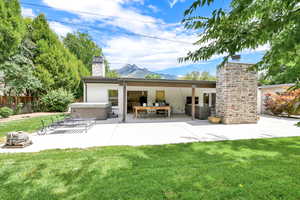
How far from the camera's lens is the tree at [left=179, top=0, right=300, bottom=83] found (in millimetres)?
1282

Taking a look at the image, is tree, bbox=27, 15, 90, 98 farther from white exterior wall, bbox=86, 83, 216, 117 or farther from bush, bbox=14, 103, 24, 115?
white exterior wall, bbox=86, 83, 216, 117

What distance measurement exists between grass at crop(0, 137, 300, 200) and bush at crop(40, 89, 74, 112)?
29.3 ft

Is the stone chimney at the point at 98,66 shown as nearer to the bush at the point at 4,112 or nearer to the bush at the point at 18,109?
the bush at the point at 18,109

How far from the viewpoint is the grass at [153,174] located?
2067mm

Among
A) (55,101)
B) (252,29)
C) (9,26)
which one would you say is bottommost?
(55,101)

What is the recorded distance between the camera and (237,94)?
7734 mm

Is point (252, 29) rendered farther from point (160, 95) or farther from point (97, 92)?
point (160, 95)

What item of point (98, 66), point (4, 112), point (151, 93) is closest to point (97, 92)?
point (98, 66)

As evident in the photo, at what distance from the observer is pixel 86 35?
25.2 m

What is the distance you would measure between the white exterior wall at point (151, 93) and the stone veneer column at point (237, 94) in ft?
14.0

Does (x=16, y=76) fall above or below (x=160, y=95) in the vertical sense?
above

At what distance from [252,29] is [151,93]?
1054 cm

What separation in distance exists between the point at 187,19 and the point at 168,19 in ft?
34.0

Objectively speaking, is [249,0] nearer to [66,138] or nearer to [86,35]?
[66,138]
